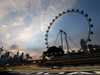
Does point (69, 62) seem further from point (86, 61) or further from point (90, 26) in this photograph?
point (90, 26)

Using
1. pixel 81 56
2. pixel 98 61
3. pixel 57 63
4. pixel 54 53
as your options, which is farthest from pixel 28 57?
pixel 98 61

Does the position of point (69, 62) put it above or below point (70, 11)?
below

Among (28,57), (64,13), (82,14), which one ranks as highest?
(64,13)

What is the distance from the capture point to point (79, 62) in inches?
1667

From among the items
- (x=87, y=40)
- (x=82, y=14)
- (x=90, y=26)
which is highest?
(x=82, y=14)

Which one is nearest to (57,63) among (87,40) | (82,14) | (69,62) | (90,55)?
(69,62)

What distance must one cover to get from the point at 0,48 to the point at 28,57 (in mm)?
128607

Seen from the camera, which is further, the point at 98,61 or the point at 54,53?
the point at 54,53

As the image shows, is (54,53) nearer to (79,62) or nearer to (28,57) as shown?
(79,62)

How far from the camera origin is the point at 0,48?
32562 millimetres

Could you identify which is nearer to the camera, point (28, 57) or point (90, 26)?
point (90, 26)

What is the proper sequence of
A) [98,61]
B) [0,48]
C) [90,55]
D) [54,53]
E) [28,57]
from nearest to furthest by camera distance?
1. [0,48]
2. [98,61]
3. [90,55]
4. [54,53]
5. [28,57]

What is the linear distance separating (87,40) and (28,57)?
A: 136935mm

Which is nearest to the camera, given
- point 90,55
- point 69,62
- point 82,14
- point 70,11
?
point 69,62
